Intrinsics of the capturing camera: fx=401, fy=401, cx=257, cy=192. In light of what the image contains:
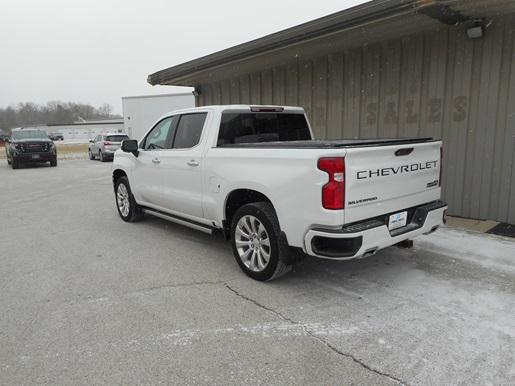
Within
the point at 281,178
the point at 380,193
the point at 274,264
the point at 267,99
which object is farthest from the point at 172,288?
the point at 267,99

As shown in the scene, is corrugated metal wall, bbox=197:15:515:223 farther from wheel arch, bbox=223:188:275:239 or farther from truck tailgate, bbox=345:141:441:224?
wheel arch, bbox=223:188:275:239

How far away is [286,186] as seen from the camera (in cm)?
377

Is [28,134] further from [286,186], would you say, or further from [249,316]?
[249,316]

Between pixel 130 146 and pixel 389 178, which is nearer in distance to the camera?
pixel 389 178

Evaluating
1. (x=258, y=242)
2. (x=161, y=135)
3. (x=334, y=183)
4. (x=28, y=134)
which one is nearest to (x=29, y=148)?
(x=28, y=134)

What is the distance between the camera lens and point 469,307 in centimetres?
365

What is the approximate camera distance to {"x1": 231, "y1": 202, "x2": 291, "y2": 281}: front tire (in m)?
4.00

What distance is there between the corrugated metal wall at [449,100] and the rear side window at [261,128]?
254cm

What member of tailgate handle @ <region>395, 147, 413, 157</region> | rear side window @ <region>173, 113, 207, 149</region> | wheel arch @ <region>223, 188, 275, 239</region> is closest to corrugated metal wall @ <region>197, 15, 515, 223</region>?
tailgate handle @ <region>395, 147, 413, 157</region>

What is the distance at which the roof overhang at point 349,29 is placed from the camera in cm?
541

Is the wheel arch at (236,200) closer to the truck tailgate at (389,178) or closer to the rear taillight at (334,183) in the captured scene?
the rear taillight at (334,183)

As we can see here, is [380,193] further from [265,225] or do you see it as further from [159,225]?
[159,225]

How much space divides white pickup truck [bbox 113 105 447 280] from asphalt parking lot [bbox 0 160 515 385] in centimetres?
53

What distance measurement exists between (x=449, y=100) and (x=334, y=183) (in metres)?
4.39
